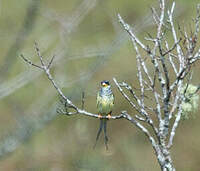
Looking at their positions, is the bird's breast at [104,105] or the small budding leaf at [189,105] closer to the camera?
the small budding leaf at [189,105]

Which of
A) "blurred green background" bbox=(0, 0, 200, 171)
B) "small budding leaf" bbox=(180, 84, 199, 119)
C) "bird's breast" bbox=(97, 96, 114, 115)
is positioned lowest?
"small budding leaf" bbox=(180, 84, 199, 119)

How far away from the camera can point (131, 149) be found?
14.9 metres

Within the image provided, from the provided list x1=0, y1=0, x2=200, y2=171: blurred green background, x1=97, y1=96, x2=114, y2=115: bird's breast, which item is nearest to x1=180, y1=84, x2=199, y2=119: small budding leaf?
x1=97, y1=96, x2=114, y2=115: bird's breast

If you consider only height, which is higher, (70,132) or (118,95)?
(118,95)

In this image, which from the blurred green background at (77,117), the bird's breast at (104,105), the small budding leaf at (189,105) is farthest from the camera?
the blurred green background at (77,117)

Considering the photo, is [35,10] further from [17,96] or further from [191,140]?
[191,140]

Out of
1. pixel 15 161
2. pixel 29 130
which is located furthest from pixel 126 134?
pixel 29 130

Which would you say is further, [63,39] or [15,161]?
[15,161]

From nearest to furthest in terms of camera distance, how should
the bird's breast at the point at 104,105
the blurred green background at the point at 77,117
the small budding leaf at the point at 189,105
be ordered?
Answer: the small budding leaf at the point at 189,105
the bird's breast at the point at 104,105
the blurred green background at the point at 77,117

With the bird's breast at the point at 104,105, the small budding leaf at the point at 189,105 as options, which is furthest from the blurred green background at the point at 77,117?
the small budding leaf at the point at 189,105

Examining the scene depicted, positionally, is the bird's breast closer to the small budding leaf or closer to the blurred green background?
the small budding leaf

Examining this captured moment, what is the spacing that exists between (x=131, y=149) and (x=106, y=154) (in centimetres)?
205

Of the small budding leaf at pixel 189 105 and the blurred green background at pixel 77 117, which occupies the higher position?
the blurred green background at pixel 77 117

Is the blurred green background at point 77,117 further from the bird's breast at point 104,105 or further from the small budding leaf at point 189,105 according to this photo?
the small budding leaf at point 189,105
